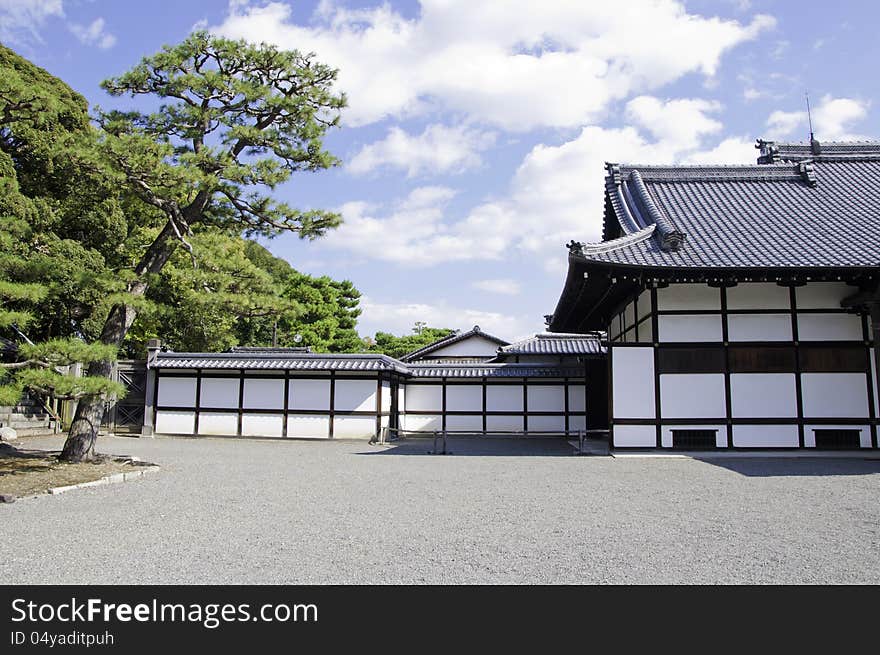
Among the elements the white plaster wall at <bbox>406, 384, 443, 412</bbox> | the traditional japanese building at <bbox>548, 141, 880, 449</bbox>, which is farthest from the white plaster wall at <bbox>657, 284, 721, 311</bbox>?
the white plaster wall at <bbox>406, 384, 443, 412</bbox>

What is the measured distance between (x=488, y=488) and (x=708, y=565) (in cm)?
393

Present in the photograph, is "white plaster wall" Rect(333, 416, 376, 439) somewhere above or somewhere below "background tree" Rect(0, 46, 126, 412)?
below

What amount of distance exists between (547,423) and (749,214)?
993cm

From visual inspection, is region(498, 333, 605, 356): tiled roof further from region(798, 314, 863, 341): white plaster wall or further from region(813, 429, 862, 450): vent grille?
region(813, 429, 862, 450): vent grille

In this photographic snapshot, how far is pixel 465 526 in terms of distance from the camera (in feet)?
18.6

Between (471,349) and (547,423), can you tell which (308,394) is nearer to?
(547,423)

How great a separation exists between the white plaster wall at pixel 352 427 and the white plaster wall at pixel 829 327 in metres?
11.5

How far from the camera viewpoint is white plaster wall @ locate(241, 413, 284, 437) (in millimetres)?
18078

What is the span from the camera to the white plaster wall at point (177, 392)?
18.5 metres

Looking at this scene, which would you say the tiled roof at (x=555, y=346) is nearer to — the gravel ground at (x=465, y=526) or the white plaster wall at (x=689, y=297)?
the white plaster wall at (x=689, y=297)

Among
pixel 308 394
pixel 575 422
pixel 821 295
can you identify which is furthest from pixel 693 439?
pixel 308 394

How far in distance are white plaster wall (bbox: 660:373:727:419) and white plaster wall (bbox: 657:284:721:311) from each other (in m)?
1.31

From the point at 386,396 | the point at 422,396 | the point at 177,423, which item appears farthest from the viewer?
the point at 422,396
